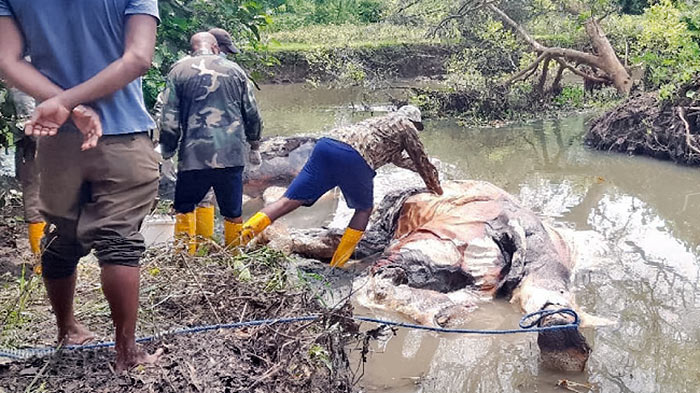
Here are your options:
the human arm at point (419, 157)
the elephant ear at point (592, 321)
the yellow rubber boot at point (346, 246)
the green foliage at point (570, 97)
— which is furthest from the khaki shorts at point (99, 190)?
the green foliage at point (570, 97)

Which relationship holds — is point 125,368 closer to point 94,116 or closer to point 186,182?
point 94,116

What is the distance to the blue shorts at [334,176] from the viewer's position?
182 inches

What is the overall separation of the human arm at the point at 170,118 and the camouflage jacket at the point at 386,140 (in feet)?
3.59

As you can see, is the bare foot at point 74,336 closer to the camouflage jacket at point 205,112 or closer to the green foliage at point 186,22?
the camouflage jacket at point 205,112

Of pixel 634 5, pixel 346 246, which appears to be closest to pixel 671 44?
pixel 346 246

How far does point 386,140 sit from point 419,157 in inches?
12.5

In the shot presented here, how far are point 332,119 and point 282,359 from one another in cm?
975

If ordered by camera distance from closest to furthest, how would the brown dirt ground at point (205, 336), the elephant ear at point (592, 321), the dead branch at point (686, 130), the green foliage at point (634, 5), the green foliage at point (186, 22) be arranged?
the brown dirt ground at point (205, 336) → the elephant ear at point (592, 321) → the green foliage at point (186, 22) → the dead branch at point (686, 130) → the green foliage at point (634, 5)

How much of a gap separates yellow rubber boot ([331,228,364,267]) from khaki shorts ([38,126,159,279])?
2.65 metres

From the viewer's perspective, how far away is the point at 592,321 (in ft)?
13.0

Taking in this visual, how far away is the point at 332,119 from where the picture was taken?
11.9m

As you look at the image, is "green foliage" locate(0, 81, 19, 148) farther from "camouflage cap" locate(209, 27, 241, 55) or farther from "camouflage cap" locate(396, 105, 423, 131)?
"camouflage cap" locate(396, 105, 423, 131)

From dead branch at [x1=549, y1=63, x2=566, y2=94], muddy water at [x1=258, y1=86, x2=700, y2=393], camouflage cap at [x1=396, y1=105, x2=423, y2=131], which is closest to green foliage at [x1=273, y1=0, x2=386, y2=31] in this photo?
dead branch at [x1=549, y1=63, x2=566, y2=94]

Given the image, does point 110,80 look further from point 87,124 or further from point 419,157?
point 419,157
